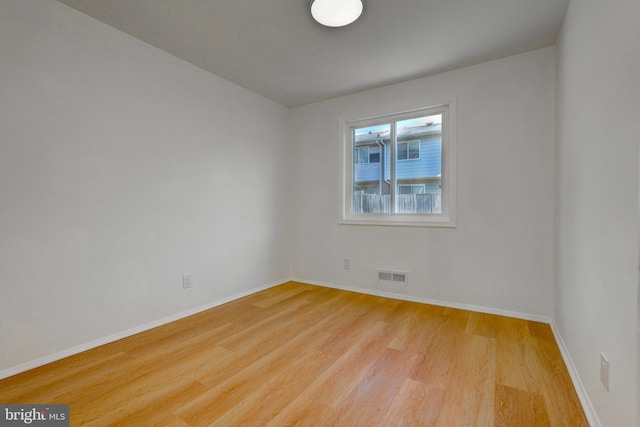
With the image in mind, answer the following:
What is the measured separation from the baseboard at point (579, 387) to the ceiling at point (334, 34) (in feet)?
7.92

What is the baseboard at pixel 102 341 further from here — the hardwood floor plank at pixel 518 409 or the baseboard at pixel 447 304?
the hardwood floor plank at pixel 518 409

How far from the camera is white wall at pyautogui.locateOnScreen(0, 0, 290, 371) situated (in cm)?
179

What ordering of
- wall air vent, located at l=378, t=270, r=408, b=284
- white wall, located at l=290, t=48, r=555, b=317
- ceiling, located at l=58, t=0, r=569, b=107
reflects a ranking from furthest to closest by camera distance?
wall air vent, located at l=378, t=270, r=408, b=284 → white wall, located at l=290, t=48, r=555, b=317 → ceiling, located at l=58, t=0, r=569, b=107

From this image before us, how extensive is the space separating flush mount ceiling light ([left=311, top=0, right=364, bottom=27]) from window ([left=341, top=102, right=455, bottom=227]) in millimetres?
1489

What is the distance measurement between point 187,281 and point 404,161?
2.72m

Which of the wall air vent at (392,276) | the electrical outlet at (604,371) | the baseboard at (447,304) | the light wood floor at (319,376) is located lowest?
the light wood floor at (319,376)

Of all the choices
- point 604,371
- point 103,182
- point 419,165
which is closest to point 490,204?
point 419,165

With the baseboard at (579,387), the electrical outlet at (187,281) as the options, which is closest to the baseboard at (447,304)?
the baseboard at (579,387)

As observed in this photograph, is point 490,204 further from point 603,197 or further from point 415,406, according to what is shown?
point 415,406

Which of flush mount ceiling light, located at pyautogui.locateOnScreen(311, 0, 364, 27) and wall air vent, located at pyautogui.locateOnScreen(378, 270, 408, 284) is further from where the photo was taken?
wall air vent, located at pyautogui.locateOnScreen(378, 270, 408, 284)

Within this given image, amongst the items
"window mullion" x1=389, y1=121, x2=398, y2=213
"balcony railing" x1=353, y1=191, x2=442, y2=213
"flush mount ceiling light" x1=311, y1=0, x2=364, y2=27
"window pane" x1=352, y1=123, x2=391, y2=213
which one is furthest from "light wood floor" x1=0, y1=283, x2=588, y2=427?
"flush mount ceiling light" x1=311, y1=0, x2=364, y2=27

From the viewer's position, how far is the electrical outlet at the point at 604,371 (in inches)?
45.6

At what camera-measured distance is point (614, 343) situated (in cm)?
110

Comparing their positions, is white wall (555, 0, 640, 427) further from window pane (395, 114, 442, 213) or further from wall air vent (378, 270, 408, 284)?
wall air vent (378, 270, 408, 284)
